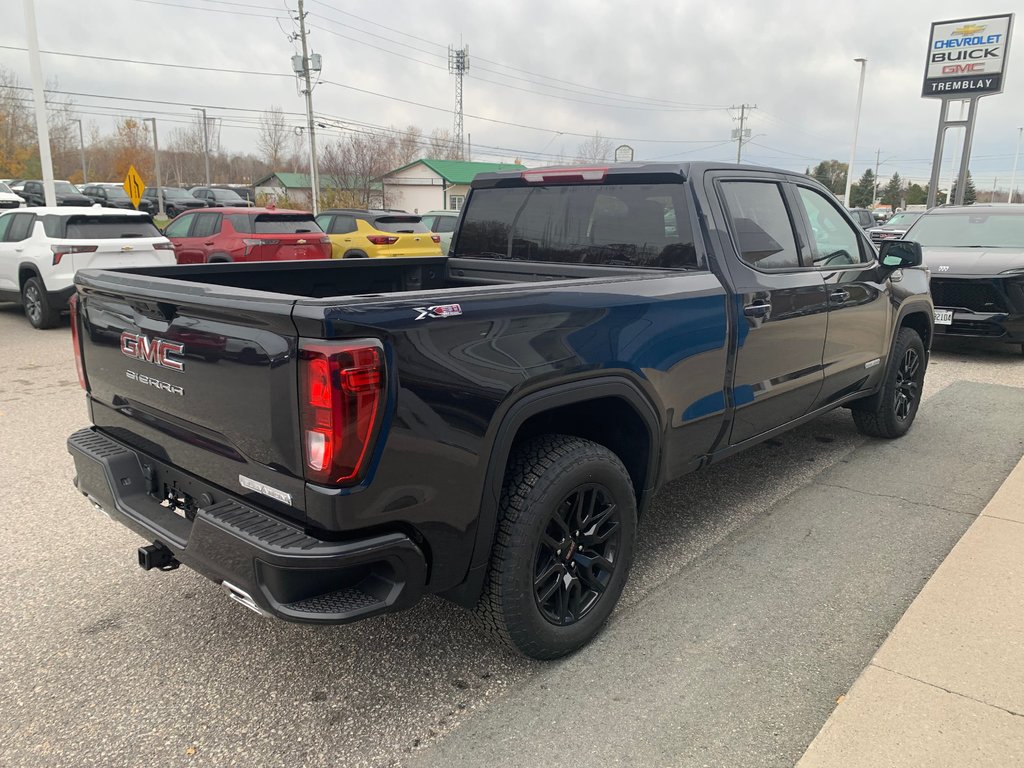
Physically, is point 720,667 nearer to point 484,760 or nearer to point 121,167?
point 484,760

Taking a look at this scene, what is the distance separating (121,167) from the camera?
71688mm

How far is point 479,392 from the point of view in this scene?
2.35 meters

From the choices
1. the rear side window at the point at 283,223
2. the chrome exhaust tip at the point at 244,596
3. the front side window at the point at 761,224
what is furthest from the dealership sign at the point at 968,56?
the chrome exhaust tip at the point at 244,596

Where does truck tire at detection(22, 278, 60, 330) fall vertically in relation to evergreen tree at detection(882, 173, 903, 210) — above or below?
below

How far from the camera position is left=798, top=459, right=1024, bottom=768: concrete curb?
229 centimetres

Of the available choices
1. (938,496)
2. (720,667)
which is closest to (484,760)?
(720,667)

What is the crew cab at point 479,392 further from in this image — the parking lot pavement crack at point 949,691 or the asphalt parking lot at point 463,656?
the parking lot pavement crack at point 949,691

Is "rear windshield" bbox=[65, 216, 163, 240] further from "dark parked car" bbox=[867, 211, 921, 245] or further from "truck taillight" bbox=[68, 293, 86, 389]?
"dark parked car" bbox=[867, 211, 921, 245]

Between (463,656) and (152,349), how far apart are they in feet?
5.35

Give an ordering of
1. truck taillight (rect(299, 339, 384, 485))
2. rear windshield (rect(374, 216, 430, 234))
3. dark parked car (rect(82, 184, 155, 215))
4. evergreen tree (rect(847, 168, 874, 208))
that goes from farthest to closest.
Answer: evergreen tree (rect(847, 168, 874, 208)), dark parked car (rect(82, 184, 155, 215)), rear windshield (rect(374, 216, 430, 234)), truck taillight (rect(299, 339, 384, 485))

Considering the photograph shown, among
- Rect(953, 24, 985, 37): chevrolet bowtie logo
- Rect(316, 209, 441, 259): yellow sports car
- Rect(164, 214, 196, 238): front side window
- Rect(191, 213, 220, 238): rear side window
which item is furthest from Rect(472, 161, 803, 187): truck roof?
Rect(953, 24, 985, 37): chevrolet bowtie logo

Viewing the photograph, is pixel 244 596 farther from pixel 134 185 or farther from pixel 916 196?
pixel 916 196

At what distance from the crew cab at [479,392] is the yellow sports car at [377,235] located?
12.2 meters

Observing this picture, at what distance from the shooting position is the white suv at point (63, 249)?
9953 millimetres
